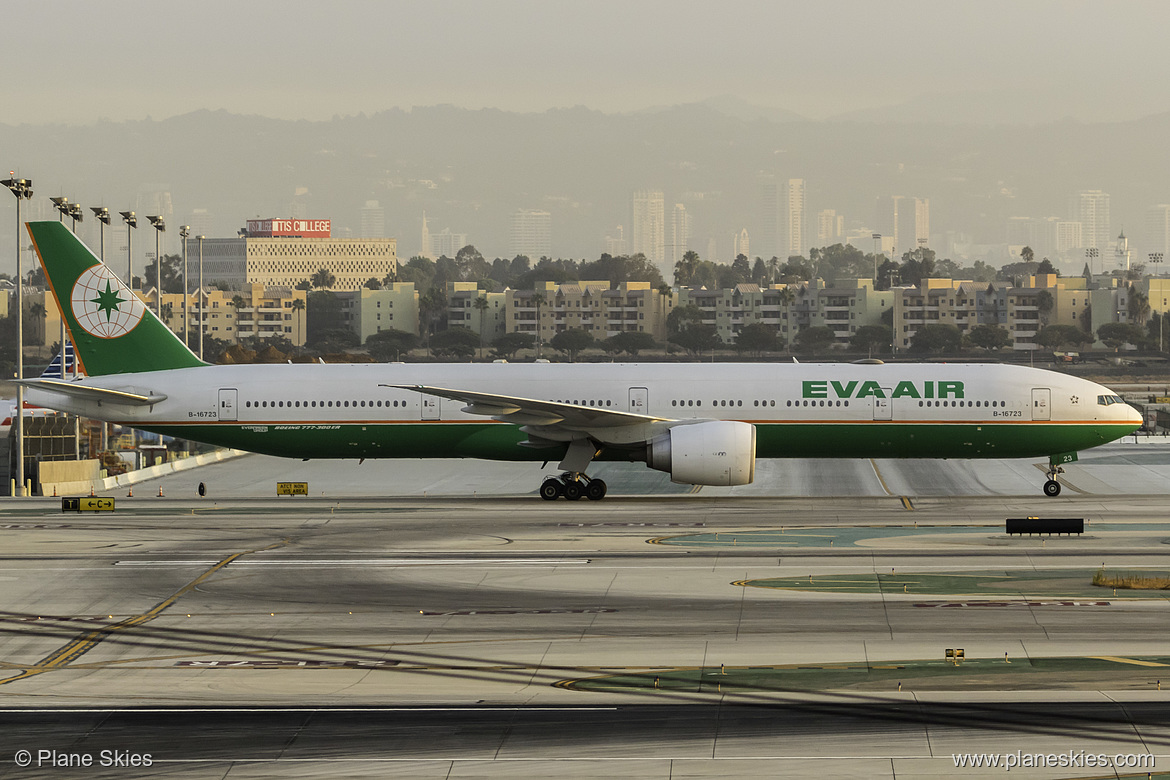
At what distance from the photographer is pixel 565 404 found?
44125 mm

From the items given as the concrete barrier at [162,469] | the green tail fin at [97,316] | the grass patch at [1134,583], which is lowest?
the concrete barrier at [162,469]

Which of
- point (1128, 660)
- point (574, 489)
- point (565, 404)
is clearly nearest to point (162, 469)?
point (574, 489)

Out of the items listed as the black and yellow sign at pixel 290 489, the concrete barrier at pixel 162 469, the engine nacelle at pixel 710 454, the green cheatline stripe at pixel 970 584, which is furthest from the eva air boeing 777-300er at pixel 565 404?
the green cheatline stripe at pixel 970 584

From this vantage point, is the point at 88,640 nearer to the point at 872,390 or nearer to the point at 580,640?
the point at 580,640

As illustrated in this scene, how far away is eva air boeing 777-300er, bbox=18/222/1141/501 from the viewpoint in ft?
148

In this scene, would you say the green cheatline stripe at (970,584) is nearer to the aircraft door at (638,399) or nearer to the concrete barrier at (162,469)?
the aircraft door at (638,399)

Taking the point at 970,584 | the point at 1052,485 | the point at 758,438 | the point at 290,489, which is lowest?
the point at 290,489

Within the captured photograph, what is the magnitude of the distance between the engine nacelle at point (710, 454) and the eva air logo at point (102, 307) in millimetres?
19566

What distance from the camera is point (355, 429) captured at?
1805 inches

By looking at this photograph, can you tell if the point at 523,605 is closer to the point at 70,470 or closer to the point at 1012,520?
the point at 1012,520

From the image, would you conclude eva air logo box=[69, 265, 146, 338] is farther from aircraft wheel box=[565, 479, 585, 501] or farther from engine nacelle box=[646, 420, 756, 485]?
engine nacelle box=[646, 420, 756, 485]

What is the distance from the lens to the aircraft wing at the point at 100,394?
44594mm

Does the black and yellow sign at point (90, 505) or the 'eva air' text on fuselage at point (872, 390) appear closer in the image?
the black and yellow sign at point (90, 505)

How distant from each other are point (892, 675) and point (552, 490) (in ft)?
88.6
